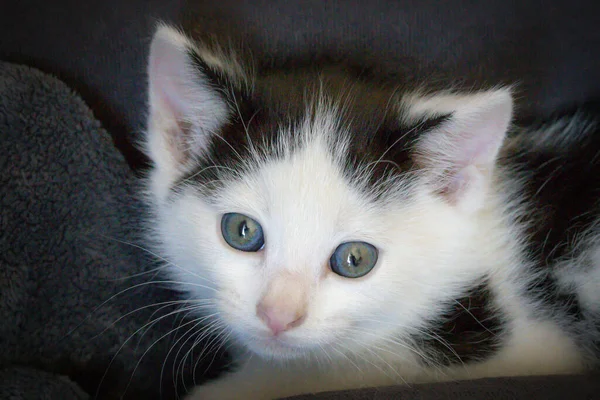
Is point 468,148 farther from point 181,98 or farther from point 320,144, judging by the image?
point 181,98

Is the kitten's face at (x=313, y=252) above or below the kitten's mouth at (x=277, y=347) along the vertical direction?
above

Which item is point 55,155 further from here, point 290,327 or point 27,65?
point 290,327

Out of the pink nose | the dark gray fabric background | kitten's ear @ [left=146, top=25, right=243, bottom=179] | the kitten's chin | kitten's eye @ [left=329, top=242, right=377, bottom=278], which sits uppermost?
the dark gray fabric background

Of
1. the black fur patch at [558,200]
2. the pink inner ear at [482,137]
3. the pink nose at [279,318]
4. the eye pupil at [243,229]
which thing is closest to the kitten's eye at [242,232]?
the eye pupil at [243,229]

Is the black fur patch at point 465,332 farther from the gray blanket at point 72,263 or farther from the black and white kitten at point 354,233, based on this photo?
the gray blanket at point 72,263

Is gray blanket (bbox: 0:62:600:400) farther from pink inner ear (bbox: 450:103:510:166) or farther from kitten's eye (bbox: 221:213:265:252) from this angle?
pink inner ear (bbox: 450:103:510:166)

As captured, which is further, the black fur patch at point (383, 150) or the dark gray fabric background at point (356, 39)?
the dark gray fabric background at point (356, 39)

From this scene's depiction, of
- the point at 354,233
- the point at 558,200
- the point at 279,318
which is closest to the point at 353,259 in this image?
the point at 354,233

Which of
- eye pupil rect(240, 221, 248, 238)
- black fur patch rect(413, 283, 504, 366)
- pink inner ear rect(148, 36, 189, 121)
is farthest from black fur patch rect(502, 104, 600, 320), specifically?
pink inner ear rect(148, 36, 189, 121)
